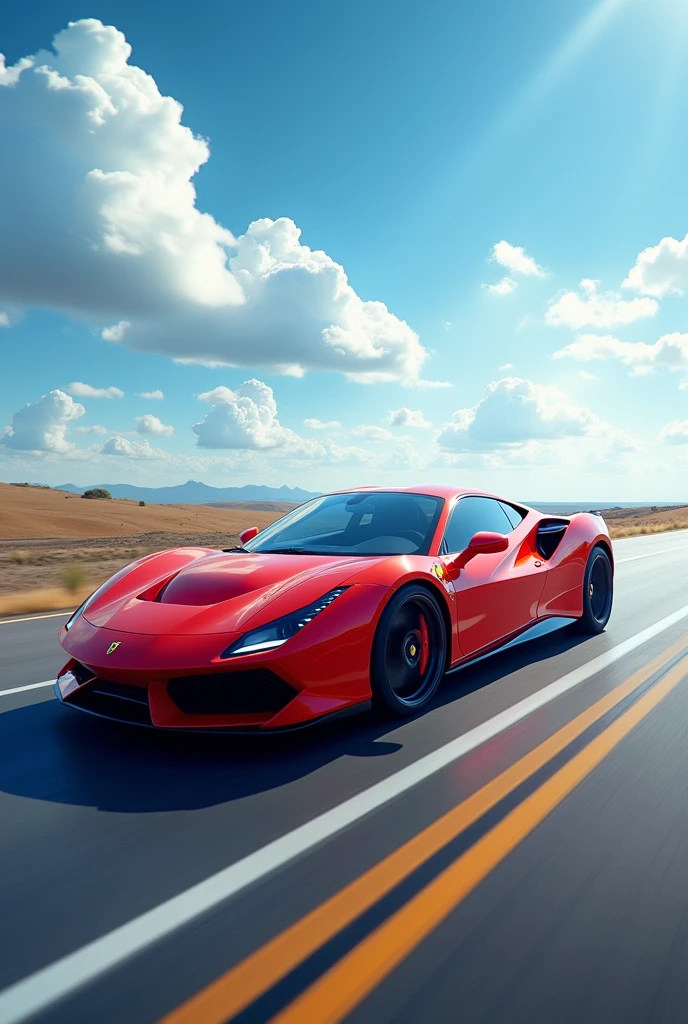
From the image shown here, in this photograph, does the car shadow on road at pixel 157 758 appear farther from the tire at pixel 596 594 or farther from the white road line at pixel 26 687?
the tire at pixel 596 594

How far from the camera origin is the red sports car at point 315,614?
135 inches

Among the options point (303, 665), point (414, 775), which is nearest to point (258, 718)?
point (303, 665)

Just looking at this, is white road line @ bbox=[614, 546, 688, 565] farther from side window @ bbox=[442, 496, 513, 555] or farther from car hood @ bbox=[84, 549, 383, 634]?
car hood @ bbox=[84, 549, 383, 634]

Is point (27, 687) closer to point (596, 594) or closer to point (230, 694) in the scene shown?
point (230, 694)

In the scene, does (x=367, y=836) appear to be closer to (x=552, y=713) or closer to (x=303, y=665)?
(x=303, y=665)

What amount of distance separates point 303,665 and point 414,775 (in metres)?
0.66

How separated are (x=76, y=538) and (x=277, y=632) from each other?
3060cm

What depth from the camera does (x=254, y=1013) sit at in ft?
5.78

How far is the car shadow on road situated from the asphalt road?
0.5 inches

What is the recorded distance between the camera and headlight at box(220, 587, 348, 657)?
3.42m

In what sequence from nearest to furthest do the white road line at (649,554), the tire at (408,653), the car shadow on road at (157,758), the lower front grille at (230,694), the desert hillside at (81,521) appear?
the car shadow on road at (157,758) < the lower front grille at (230,694) < the tire at (408,653) < the white road line at (649,554) < the desert hillside at (81,521)

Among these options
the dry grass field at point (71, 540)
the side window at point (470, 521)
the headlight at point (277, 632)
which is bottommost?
the dry grass field at point (71, 540)

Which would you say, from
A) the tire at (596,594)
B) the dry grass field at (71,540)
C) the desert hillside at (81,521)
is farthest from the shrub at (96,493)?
the tire at (596,594)

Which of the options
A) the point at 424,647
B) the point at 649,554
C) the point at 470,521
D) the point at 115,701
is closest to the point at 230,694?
the point at 115,701
